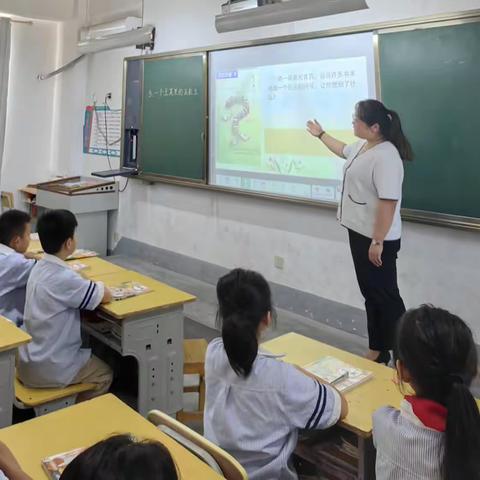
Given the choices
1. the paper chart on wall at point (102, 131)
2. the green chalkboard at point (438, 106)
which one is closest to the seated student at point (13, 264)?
the green chalkboard at point (438, 106)

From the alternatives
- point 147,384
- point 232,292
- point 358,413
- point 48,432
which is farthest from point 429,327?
point 147,384

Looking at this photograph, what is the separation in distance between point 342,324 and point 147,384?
1.73 meters

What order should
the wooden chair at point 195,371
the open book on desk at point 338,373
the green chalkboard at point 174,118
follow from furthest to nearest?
1. the green chalkboard at point 174,118
2. the wooden chair at point 195,371
3. the open book on desk at point 338,373

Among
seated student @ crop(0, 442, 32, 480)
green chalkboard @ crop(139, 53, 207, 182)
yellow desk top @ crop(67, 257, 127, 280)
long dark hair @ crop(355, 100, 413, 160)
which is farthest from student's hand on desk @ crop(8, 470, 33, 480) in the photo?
green chalkboard @ crop(139, 53, 207, 182)

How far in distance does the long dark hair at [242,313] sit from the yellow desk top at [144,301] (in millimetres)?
846

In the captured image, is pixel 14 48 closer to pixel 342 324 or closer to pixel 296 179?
pixel 296 179

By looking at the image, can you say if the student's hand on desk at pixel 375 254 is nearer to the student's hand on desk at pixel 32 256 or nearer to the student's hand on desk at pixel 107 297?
the student's hand on desk at pixel 107 297

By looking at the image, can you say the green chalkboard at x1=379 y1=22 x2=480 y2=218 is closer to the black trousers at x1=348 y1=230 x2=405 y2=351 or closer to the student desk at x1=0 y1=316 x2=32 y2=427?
the black trousers at x1=348 y1=230 x2=405 y2=351

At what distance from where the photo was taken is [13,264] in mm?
2539

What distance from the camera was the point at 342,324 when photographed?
3693 millimetres

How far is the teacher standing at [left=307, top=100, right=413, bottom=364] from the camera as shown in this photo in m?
2.63

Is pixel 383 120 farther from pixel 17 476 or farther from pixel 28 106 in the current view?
pixel 28 106

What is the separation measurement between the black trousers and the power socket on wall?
50.9 inches

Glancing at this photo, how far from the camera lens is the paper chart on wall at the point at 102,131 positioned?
5758 millimetres
